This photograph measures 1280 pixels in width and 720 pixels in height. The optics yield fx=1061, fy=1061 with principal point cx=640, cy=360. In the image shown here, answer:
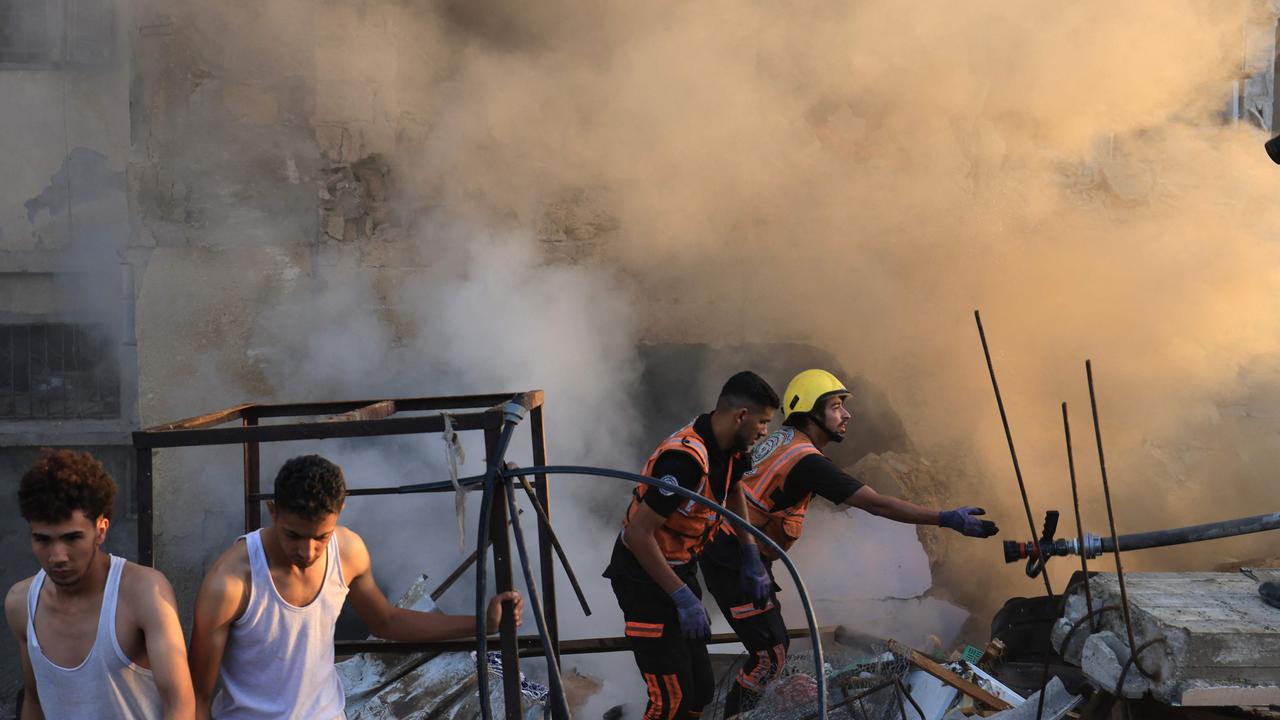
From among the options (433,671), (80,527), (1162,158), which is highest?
(1162,158)

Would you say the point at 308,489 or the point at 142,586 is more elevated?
the point at 308,489

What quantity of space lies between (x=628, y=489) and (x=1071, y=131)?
3.61m

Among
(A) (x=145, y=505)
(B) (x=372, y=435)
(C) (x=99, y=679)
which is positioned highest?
(B) (x=372, y=435)

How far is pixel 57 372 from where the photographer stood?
7.01m

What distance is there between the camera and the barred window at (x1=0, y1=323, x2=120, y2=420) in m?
6.98

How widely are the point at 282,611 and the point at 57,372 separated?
5.25 metres

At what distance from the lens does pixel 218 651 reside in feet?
8.64

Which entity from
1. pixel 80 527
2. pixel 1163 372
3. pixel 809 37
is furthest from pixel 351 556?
pixel 1163 372

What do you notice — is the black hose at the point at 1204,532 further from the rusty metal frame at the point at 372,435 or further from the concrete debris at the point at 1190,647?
the rusty metal frame at the point at 372,435

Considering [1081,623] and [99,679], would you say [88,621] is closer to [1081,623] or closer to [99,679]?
[99,679]

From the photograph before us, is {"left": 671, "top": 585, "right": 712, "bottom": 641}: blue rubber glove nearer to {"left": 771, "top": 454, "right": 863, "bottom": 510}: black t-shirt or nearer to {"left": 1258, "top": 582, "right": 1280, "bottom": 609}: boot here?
{"left": 771, "top": 454, "right": 863, "bottom": 510}: black t-shirt

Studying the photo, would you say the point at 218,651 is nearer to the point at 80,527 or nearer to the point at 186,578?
the point at 80,527

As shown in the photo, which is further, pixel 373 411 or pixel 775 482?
pixel 775 482

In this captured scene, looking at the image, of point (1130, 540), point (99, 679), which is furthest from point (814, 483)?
point (99, 679)
